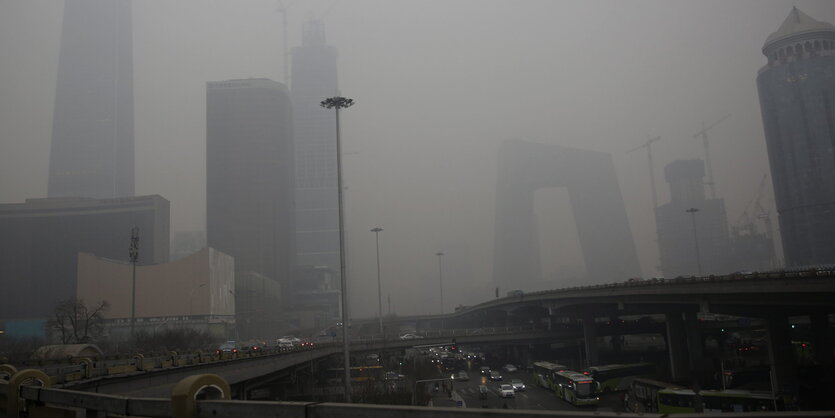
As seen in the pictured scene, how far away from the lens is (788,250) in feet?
454

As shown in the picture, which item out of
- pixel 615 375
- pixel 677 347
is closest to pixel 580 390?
pixel 615 375

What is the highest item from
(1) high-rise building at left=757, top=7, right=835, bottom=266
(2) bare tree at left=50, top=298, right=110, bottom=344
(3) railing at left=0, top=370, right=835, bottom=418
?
(1) high-rise building at left=757, top=7, right=835, bottom=266

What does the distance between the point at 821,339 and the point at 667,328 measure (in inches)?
581

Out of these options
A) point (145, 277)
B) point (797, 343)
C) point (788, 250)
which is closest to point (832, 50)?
point (788, 250)

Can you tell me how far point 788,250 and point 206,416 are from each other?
158 meters

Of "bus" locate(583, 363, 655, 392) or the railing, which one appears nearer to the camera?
the railing

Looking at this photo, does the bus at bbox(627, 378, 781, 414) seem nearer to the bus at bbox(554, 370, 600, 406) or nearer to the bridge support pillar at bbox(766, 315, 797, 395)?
the bus at bbox(554, 370, 600, 406)

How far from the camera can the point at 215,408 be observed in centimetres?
659

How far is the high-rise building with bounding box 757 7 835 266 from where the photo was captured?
5177 inches

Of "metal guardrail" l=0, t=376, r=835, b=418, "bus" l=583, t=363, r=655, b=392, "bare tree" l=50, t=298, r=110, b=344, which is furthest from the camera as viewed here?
"bare tree" l=50, t=298, r=110, b=344

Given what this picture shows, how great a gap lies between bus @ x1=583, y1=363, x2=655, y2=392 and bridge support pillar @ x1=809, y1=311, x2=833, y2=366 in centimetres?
1544

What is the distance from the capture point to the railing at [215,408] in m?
4.82

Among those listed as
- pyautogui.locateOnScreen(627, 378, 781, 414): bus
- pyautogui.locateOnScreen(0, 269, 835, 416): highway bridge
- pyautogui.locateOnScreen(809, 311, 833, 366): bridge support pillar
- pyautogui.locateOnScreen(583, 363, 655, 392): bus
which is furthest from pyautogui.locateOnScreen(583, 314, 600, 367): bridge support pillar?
pyautogui.locateOnScreen(627, 378, 781, 414): bus

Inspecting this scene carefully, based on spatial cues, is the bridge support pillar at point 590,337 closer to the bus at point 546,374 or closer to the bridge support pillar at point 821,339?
the bus at point 546,374
